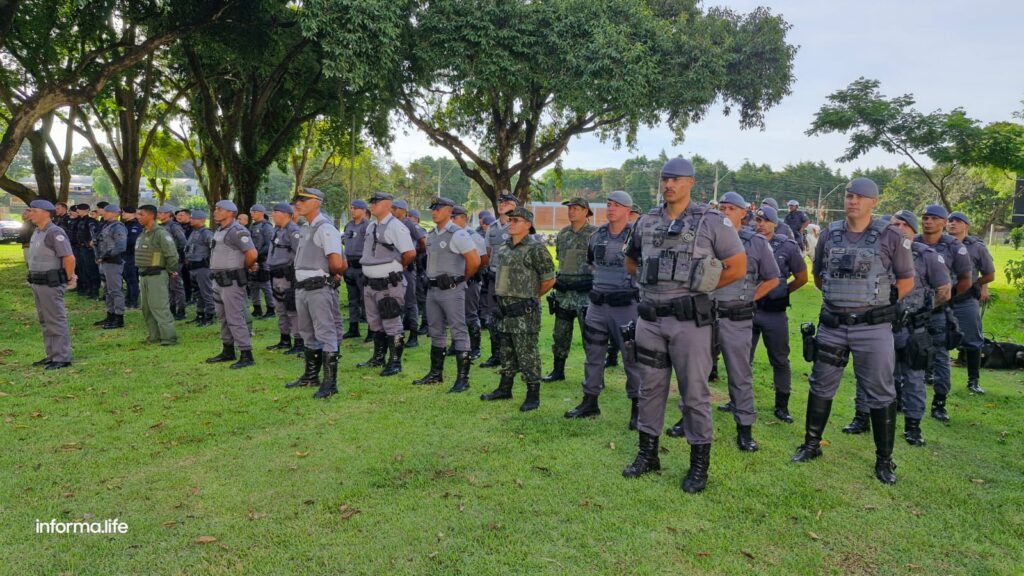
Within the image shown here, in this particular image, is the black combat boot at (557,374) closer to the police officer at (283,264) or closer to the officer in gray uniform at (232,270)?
the police officer at (283,264)

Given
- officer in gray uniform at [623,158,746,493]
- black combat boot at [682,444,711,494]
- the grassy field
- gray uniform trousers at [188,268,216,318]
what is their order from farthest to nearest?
gray uniform trousers at [188,268,216,318]
black combat boot at [682,444,711,494]
officer in gray uniform at [623,158,746,493]
the grassy field

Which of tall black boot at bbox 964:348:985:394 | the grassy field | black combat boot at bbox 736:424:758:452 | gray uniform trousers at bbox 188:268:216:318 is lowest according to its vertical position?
the grassy field

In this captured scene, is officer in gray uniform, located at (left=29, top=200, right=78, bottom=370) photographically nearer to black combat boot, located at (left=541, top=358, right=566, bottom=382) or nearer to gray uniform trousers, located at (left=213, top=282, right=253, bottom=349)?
gray uniform trousers, located at (left=213, top=282, right=253, bottom=349)

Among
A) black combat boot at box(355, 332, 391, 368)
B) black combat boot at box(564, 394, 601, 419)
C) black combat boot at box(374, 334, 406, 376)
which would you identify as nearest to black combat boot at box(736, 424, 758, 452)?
black combat boot at box(564, 394, 601, 419)

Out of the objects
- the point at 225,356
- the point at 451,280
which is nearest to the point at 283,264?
the point at 225,356

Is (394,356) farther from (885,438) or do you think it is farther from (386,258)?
(885,438)

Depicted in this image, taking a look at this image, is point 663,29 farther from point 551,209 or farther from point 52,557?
point 551,209

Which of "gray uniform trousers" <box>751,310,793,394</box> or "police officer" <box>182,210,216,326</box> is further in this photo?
"police officer" <box>182,210,216,326</box>

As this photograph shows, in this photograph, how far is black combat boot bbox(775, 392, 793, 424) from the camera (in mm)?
5507

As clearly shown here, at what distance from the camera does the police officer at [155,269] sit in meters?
8.20

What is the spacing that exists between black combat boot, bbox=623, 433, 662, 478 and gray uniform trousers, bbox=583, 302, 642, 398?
90 centimetres

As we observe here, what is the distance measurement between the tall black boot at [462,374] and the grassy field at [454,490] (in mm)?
201

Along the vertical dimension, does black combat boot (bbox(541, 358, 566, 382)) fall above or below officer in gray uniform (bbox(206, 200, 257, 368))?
below

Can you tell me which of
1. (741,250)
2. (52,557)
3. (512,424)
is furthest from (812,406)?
(52,557)
